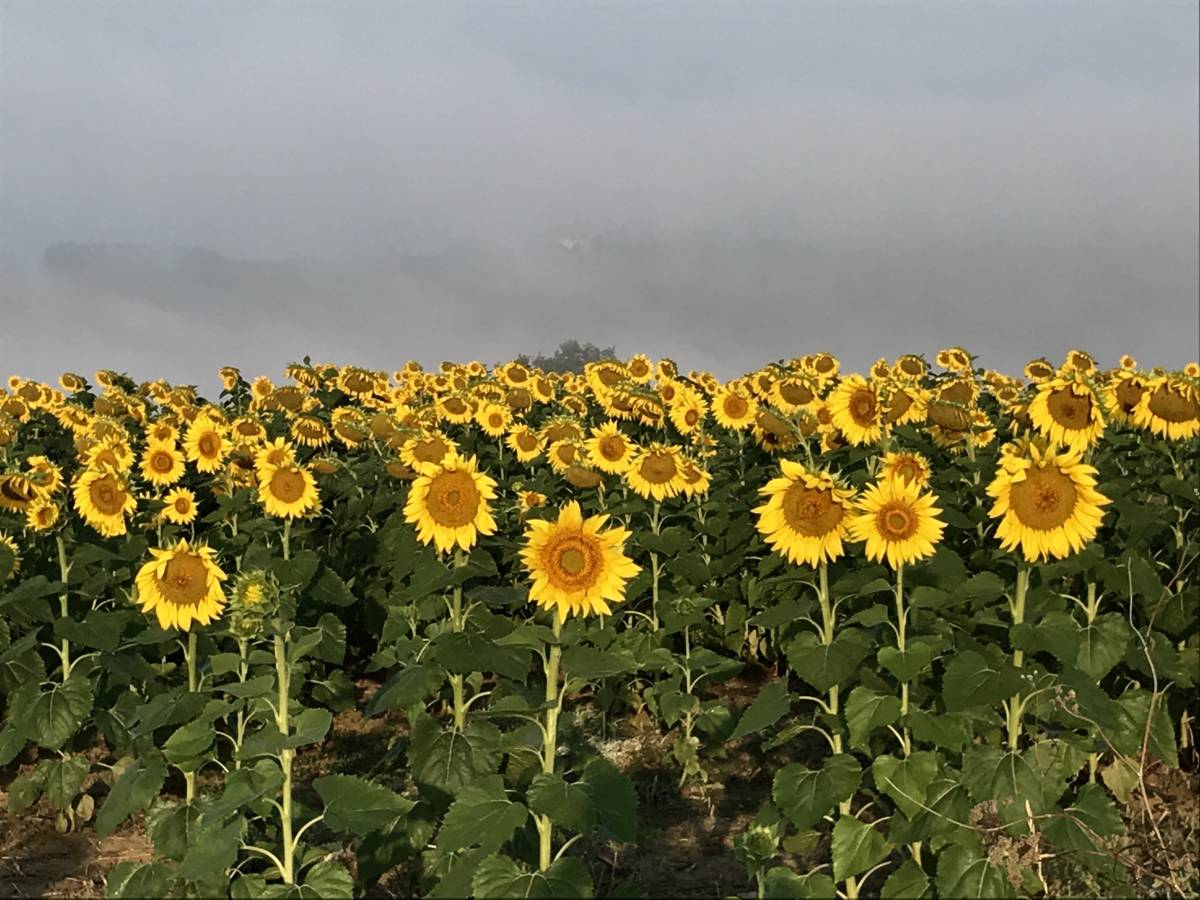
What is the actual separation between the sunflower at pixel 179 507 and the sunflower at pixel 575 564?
4.62m

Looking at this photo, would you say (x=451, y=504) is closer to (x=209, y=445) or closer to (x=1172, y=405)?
(x=1172, y=405)

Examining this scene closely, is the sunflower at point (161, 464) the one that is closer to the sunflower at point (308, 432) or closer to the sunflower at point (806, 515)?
the sunflower at point (308, 432)

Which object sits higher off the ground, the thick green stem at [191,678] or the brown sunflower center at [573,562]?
the brown sunflower center at [573,562]

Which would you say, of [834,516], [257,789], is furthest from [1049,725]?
[257,789]

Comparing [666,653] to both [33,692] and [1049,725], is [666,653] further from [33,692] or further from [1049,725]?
[33,692]

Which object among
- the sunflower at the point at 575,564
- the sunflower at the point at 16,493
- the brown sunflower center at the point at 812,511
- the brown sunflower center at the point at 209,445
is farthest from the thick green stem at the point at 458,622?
the brown sunflower center at the point at 209,445

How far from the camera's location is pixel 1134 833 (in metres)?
6.51

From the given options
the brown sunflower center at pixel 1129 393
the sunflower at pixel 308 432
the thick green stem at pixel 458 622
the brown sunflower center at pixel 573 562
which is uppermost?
the sunflower at pixel 308 432

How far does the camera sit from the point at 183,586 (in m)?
5.73

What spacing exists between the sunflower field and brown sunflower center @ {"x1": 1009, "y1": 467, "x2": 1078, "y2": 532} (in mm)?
20

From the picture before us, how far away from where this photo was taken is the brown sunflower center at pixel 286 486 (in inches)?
306

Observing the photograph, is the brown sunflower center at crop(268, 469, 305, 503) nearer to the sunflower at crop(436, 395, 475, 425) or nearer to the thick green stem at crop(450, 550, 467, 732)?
the thick green stem at crop(450, 550, 467, 732)

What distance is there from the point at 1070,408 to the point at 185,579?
5117 millimetres

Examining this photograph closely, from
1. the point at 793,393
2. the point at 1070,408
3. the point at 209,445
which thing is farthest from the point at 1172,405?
the point at 209,445
